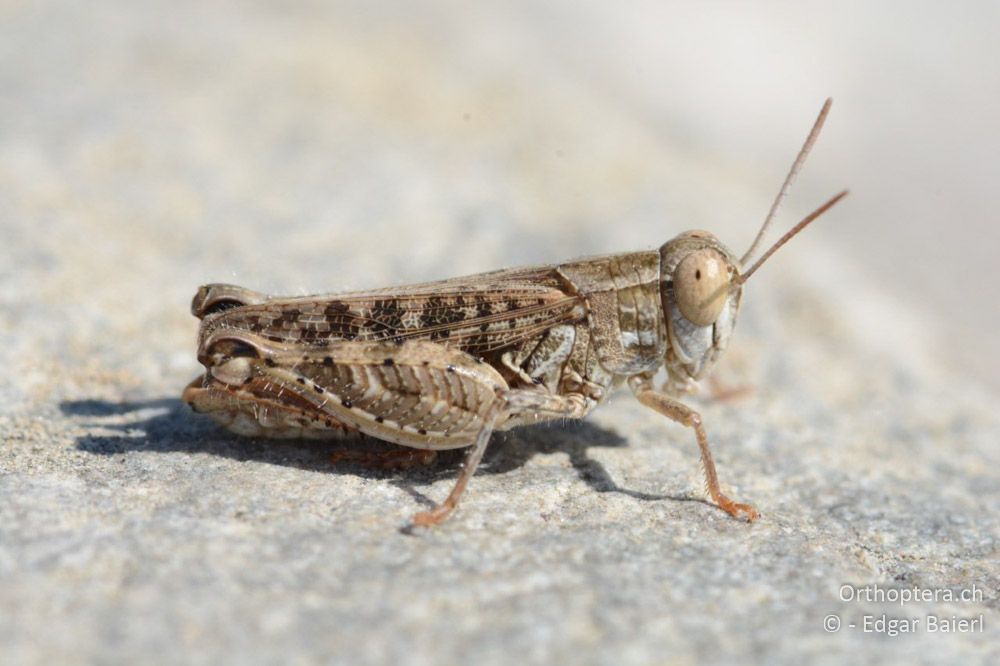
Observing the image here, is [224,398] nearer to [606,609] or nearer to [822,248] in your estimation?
[606,609]

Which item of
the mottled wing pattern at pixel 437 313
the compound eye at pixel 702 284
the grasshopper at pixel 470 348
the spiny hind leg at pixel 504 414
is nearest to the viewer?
the spiny hind leg at pixel 504 414

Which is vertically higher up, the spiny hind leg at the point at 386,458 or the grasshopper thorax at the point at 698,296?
the grasshopper thorax at the point at 698,296

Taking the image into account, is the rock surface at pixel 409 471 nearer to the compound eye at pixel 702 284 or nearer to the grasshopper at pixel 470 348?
the grasshopper at pixel 470 348

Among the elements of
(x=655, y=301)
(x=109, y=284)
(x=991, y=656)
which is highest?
(x=109, y=284)

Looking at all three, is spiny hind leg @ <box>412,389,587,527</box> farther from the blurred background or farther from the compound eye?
the blurred background

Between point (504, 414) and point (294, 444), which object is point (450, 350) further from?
point (294, 444)

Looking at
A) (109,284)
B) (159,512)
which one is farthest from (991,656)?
(109,284)

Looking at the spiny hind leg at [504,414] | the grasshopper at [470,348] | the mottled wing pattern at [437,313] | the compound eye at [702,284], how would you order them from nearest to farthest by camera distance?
the spiny hind leg at [504,414] → the grasshopper at [470,348] → the mottled wing pattern at [437,313] → the compound eye at [702,284]

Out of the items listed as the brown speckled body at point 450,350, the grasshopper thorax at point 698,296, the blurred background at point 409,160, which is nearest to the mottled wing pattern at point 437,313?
the brown speckled body at point 450,350

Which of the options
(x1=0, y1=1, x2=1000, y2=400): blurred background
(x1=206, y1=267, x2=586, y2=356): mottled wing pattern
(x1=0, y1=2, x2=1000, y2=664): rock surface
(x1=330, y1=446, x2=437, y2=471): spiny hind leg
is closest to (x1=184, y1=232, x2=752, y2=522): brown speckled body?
(x1=206, y1=267, x2=586, y2=356): mottled wing pattern
